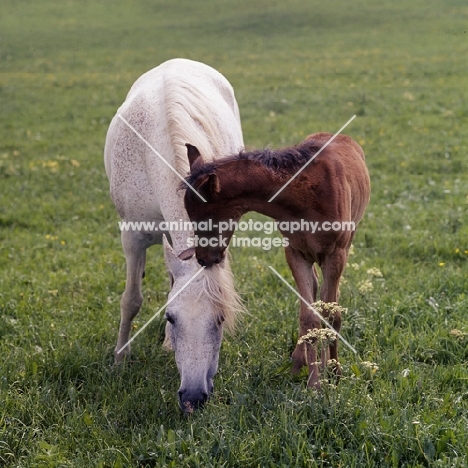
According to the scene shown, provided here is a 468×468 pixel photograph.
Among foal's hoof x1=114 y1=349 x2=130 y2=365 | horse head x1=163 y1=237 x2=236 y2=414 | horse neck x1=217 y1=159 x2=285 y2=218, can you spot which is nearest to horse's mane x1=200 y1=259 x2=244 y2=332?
horse head x1=163 y1=237 x2=236 y2=414

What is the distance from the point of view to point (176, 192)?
388cm

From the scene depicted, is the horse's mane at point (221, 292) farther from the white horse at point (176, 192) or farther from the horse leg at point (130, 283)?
the horse leg at point (130, 283)

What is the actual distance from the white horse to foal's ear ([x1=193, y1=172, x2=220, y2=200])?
42cm

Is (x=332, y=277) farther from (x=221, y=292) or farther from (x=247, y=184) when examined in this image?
(x=247, y=184)

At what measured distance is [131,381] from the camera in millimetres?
4148

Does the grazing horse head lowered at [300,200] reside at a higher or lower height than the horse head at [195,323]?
higher

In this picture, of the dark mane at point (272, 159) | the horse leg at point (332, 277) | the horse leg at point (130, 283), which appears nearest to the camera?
the dark mane at point (272, 159)

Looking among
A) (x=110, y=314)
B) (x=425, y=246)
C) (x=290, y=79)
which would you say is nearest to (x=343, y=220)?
(x=110, y=314)

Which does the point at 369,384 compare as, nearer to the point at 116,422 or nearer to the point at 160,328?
the point at 116,422

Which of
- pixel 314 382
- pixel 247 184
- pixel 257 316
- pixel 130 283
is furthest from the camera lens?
pixel 257 316


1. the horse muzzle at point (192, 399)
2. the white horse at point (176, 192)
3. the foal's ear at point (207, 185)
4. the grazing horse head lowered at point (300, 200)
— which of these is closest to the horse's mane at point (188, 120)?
the white horse at point (176, 192)

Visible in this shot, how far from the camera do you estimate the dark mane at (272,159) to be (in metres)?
3.30

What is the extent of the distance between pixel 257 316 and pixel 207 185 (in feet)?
6.73

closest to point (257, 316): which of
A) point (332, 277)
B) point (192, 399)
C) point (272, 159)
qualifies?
point (332, 277)
